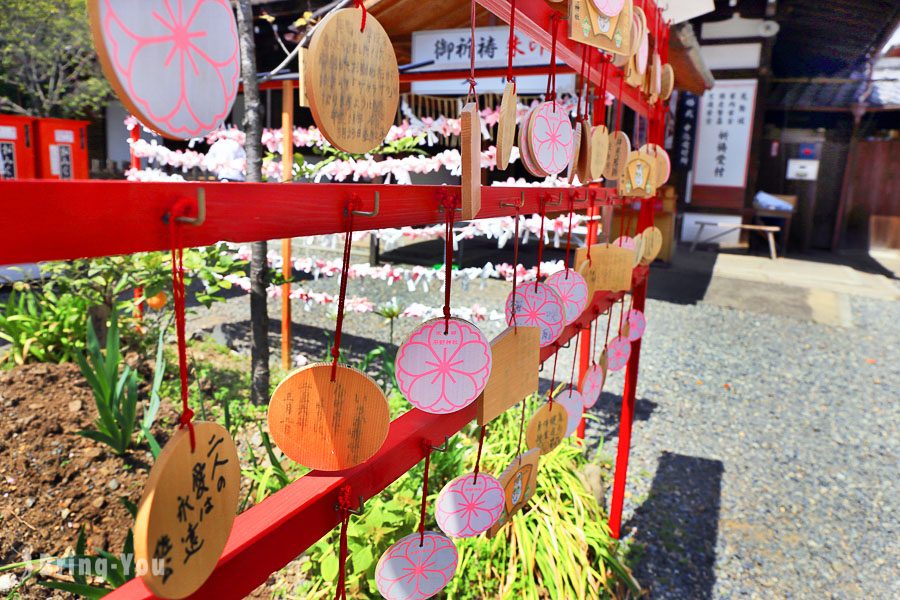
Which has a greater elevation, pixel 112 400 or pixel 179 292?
pixel 179 292

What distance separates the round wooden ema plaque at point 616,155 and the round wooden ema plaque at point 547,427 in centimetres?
55

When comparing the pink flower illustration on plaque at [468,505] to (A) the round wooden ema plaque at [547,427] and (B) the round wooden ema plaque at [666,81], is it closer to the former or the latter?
(A) the round wooden ema plaque at [547,427]

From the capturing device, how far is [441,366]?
0.79 metres

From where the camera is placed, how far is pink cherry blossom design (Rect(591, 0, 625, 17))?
1018 mm

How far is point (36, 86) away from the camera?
9414mm

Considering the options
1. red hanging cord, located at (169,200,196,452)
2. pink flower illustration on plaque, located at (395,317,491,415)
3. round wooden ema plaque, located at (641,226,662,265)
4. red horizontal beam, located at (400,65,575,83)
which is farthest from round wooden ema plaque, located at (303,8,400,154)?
red horizontal beam, located at (400,65,575,83)

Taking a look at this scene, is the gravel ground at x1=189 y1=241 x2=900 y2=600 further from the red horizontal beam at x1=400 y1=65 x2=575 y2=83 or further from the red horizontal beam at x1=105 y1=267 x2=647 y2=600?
the red horizontal beam at x1=400 y1=65 x2=575 y2=83

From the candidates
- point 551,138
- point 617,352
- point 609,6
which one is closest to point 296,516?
point 551,138

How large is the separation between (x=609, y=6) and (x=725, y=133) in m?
9.18

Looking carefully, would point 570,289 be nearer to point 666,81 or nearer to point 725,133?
point 666,81

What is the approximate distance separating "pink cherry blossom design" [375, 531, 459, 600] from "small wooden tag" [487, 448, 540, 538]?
0.16 m

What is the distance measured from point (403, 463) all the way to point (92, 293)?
288cm

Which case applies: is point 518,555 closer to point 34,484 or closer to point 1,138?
point 34,484

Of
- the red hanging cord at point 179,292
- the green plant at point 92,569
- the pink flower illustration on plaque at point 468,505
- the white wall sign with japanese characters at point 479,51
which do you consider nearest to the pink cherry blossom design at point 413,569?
the pink flower illustration on plaque at point 468,505
